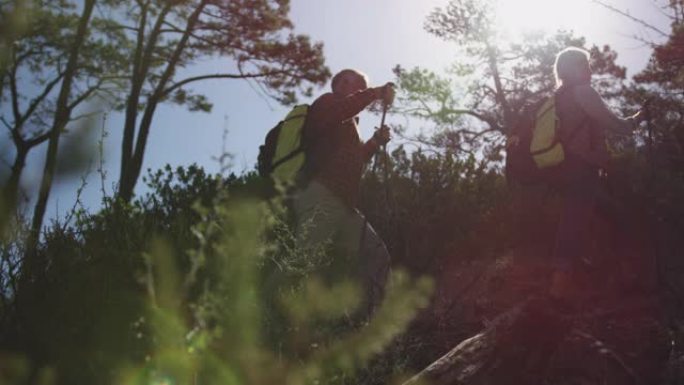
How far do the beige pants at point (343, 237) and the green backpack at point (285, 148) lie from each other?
0.16m

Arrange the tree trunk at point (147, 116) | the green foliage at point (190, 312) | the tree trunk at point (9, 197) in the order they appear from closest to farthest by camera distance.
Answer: the green foliage at point (190, 312)
the tree trunk at point (9, 197)
the tree trunk at point (147, 116)

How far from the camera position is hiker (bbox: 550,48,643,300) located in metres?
3.70

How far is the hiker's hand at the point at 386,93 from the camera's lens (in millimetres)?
3752

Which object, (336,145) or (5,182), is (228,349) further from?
(336,145)

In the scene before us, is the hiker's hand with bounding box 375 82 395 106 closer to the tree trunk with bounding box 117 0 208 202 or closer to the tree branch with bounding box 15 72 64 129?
the tree trunk with bounding box 117 0 208 202

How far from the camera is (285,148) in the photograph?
382 centimetres

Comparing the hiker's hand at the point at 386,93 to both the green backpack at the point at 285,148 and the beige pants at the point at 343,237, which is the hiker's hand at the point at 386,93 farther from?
the beige pants at the point at 343,237

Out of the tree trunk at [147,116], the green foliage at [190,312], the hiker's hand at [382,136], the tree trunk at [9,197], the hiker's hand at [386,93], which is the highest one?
the tree trunk at [147,116]

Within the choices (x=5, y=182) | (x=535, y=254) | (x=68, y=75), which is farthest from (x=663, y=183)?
(x=68, y=75)

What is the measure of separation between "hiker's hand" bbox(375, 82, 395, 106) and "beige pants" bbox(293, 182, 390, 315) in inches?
23.8

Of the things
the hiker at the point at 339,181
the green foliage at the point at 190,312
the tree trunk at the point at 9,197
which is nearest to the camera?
the green foliage at the point at 190,312

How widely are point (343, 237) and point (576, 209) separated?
133 centimetres

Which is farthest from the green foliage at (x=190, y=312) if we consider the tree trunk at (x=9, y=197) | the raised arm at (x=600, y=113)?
the raised arm at (x=600, y=113)

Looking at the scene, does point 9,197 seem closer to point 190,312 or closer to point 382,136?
point 190,312
